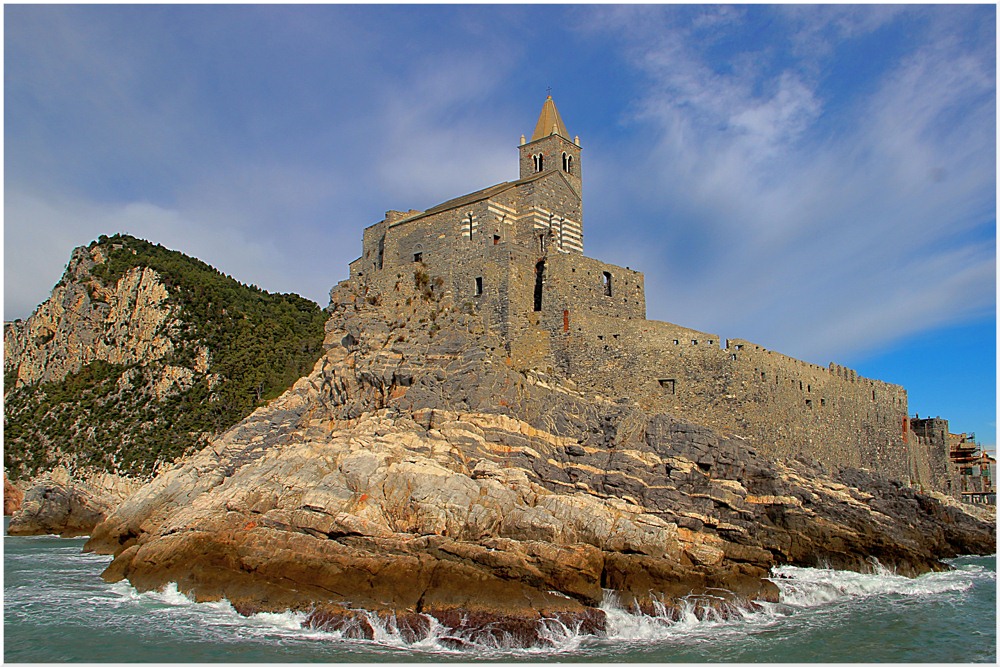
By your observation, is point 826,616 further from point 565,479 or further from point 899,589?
point 565,479

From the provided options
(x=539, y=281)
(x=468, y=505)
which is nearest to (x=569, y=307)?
(x=539, y=281)

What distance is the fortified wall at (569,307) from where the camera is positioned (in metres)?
29.4

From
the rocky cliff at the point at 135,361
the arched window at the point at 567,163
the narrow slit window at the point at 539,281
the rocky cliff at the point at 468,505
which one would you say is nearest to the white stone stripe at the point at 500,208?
the narrow slit window at the point at 539,281

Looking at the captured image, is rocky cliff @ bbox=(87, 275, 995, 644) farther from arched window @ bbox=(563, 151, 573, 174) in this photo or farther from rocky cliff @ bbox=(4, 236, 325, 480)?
rocky cliff @ bbox=(4, 236, 325, 480)

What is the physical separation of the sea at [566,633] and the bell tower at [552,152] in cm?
1824

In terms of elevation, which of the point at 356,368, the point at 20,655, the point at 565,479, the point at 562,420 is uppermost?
the point at 356,368

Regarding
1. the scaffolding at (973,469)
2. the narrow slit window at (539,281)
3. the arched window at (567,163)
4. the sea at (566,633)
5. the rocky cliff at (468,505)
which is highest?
the arched window at (567,163)

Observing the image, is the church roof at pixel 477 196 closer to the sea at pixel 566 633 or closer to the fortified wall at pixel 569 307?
the fortified wall at pixel 569 307

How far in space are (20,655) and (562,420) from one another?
16537 millimetres

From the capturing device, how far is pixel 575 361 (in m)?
29.2

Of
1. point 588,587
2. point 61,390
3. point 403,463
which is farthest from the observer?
point 61,390

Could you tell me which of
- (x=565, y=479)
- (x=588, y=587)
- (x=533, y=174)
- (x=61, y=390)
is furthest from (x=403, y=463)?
(x=61, y=390)

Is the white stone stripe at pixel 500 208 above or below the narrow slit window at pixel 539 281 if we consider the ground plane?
above

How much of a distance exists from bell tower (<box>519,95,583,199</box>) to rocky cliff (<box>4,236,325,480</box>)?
27.4m
